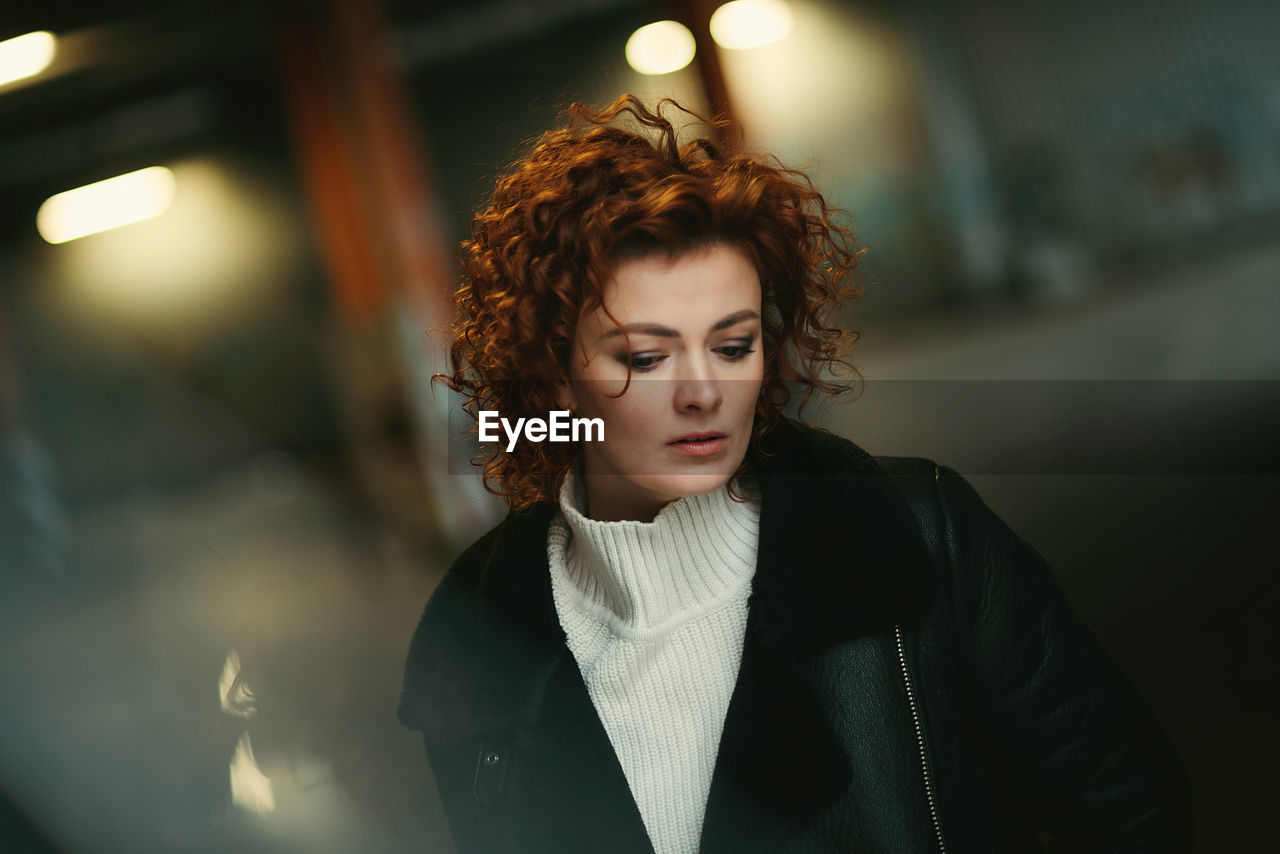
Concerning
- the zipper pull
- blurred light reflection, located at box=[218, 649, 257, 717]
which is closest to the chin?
the zipper pull

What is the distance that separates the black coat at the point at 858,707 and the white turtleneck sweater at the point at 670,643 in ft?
0.07

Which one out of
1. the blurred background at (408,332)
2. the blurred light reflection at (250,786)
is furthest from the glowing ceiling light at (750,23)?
the blurred light reflection at (250,786)

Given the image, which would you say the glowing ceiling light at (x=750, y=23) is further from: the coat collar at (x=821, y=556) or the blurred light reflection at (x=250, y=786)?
the blurred light reflection at (x=250, y=786)

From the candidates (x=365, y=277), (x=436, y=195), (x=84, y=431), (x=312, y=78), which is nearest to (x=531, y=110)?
(x=436, y=195)

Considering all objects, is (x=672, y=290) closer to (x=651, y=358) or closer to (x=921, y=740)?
(x=651, y=358)

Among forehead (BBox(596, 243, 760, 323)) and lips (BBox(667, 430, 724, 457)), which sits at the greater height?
forehead (BBox(596, 243, 760, 323))

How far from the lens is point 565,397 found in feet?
2.01

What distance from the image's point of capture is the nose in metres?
0.55

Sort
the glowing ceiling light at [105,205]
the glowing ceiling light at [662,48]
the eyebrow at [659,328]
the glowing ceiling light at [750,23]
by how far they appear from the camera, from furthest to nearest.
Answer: the glowing ceiling light at [105,205]
the glowing ceiling light at [750,23]
the glowing ceiling light at [662,48]
the eyebrow at [659,328]

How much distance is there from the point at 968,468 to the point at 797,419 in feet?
0.82

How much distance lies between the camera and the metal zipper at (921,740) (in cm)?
60

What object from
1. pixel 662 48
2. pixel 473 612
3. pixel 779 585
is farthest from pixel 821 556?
pixel 662 48

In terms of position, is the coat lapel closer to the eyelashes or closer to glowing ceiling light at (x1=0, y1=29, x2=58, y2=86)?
the eyelashes

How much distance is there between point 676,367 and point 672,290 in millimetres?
46
